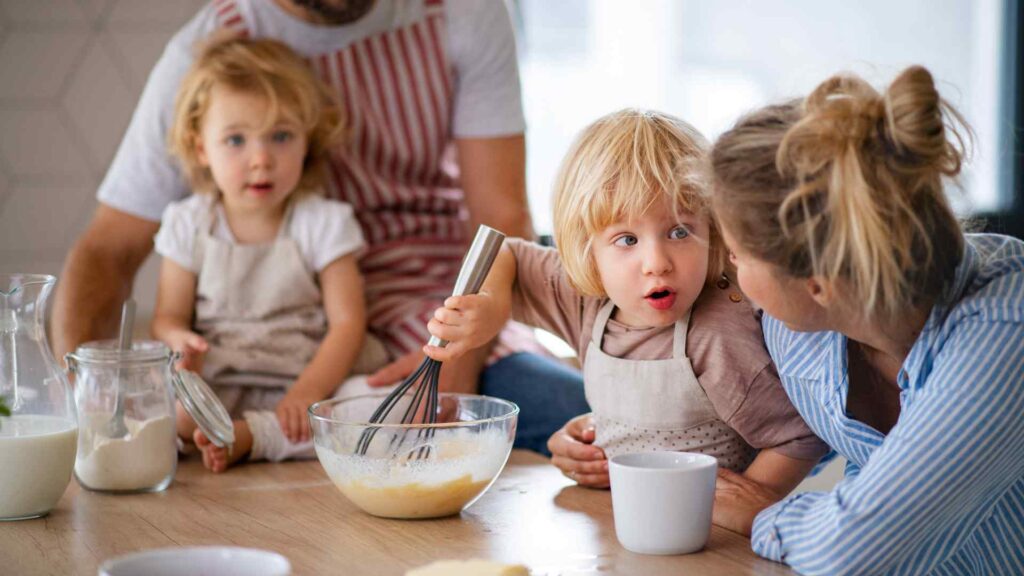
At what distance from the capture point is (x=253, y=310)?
161 centimetres

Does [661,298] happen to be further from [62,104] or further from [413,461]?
[62,104]

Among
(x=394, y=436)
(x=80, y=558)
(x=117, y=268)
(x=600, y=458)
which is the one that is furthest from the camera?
(x=117, y=268)

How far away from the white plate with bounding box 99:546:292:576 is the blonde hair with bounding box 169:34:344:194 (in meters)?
0.92

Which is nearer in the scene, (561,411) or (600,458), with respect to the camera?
(600,458)

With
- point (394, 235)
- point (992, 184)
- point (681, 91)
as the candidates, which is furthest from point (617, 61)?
point (394, 235)

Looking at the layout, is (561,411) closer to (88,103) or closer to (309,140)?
(309,140)

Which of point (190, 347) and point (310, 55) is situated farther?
point (310, 55)

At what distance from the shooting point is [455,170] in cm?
193

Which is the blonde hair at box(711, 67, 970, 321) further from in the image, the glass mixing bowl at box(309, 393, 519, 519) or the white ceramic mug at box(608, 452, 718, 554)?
the glass mixing bowl at box(309, 393, 519, 519)

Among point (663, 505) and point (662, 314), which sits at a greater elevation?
point (662, 314)

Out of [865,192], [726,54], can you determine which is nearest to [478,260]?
[865,192]

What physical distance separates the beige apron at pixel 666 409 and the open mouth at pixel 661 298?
38 mm

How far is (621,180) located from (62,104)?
143 centimetres

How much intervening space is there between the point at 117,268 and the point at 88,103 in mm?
517
